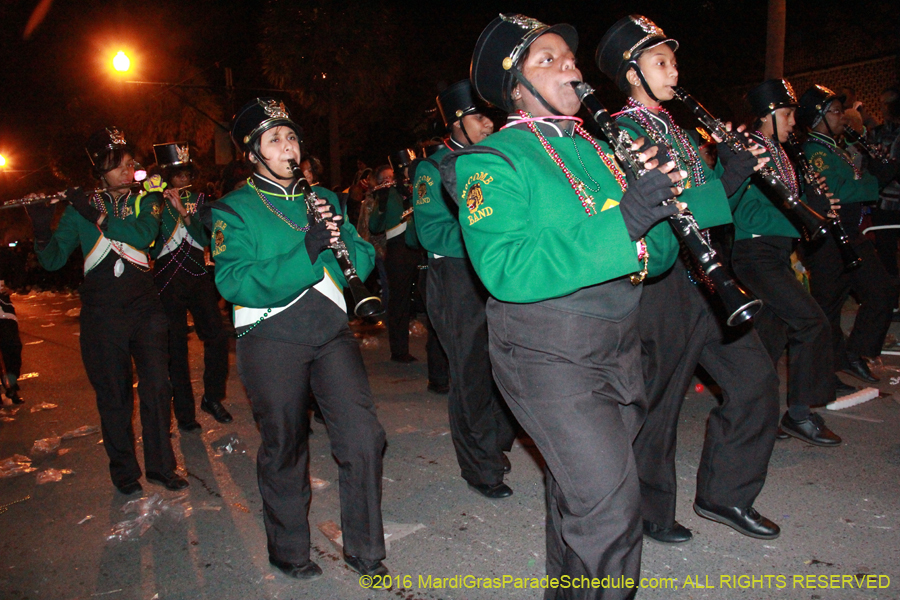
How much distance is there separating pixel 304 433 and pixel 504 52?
2.02 metres

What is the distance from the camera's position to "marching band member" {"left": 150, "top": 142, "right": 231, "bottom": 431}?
620cm

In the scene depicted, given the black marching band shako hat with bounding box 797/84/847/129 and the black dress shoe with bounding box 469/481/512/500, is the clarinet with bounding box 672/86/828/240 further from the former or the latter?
the black marching band shako hat with bounding box 797/84/847/129

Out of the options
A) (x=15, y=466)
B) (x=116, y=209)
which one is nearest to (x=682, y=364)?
(x=116, y=209)

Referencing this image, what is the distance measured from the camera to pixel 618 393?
2.59 meters

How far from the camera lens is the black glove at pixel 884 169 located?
7086mm

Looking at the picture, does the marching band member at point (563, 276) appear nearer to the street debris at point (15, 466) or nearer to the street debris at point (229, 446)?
the street debris at point (229, 446)

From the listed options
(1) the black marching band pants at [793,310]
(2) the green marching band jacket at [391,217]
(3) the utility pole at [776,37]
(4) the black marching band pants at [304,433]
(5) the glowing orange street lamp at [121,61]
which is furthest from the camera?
(5) the glowing orange street lamp at [121,61]

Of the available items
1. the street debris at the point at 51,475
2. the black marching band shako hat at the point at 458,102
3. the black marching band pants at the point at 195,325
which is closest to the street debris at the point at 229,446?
the black marching band pants at the point at 195,325

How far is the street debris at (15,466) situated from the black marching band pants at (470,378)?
3.21 metres

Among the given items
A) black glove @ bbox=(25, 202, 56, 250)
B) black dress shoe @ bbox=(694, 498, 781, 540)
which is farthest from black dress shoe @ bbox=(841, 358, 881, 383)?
black glove @ bbox=(25, 202, 56, 250)

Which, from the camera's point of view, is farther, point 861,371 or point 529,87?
point 861,371

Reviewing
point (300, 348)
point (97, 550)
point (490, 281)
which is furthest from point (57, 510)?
point (490, 281)

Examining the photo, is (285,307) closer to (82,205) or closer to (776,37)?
(82,205)

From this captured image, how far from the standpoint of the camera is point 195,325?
6441 mm
